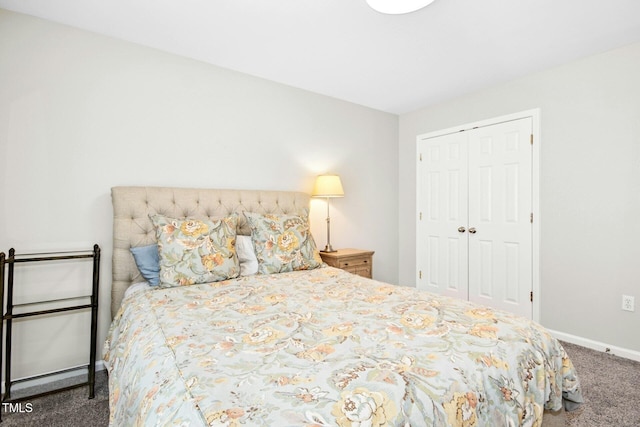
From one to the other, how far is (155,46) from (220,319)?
220 cm

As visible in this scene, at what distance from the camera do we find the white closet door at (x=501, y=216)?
3074mm

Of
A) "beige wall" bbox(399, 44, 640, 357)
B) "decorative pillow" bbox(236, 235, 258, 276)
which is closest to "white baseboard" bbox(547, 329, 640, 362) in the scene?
"beige wall" bbox(399, 44, 640, 357)

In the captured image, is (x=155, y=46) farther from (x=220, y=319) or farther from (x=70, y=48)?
(x=220, y=319)

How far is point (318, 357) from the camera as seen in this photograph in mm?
1047

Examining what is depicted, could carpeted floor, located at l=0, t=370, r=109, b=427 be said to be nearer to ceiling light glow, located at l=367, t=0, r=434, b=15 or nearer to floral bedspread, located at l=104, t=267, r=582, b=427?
floral bedspread, located at l=104, t=267, r=582, b=427

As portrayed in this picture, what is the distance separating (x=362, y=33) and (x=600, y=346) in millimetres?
3070

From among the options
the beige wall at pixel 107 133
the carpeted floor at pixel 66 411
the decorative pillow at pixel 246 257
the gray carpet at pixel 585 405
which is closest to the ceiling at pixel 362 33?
the beige wall at pixel 107 133

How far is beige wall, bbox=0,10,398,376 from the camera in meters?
2.06

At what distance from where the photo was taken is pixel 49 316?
2.15 meters

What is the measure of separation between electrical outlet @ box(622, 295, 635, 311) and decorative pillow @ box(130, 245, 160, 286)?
11.2ft

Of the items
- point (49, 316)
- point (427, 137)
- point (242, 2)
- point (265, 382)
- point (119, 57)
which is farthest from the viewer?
point (427, 137)

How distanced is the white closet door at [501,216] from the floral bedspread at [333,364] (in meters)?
1.88

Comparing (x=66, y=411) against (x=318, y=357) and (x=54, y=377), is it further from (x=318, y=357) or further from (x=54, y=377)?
(x=318, y=357)

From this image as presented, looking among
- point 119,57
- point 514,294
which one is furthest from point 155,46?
point 514,294
